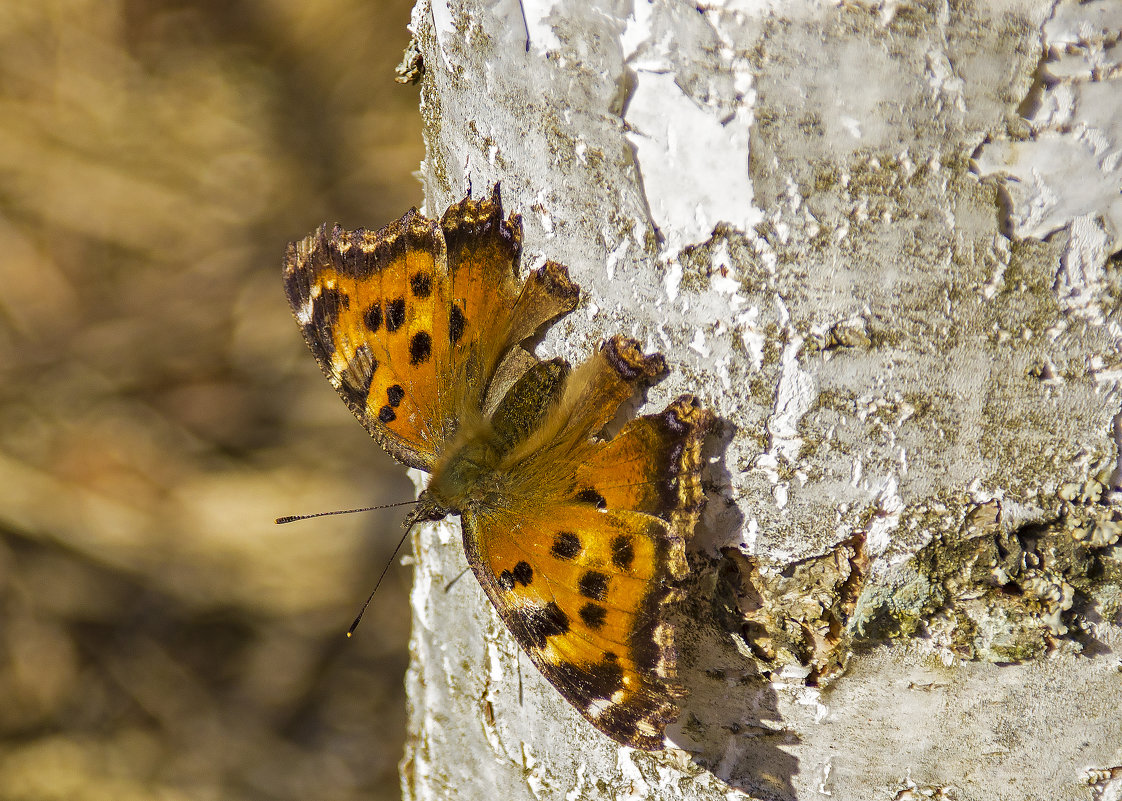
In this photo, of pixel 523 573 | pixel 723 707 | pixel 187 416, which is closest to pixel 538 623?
pixel 523 573

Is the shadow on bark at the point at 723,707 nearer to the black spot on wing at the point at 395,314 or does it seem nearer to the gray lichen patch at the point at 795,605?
the gray lichen patch at the point at 795,605

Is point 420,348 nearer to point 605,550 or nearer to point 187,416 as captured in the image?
point 605,550

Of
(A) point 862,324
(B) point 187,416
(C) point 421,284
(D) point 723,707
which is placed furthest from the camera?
(B) point 187,416

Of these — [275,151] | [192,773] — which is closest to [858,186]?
[275,151]

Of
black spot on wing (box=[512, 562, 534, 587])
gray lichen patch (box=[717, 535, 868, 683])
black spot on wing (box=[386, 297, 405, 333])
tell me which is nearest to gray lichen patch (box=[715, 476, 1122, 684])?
gray lichen patch (box=[717, 535, 868, 683])

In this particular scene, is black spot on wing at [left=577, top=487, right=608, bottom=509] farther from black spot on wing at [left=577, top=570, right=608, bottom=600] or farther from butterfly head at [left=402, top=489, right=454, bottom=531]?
butterfly head at [left=402, top=489, right=454, bottom=531]

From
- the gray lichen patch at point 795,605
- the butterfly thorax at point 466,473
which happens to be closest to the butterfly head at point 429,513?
the butterfly thorax at point 466,473

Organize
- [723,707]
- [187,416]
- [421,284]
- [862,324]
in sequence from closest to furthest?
[862,324] → [723,707] → [421,284] → [187,416]

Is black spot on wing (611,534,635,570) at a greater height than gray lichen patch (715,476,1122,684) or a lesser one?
greater
